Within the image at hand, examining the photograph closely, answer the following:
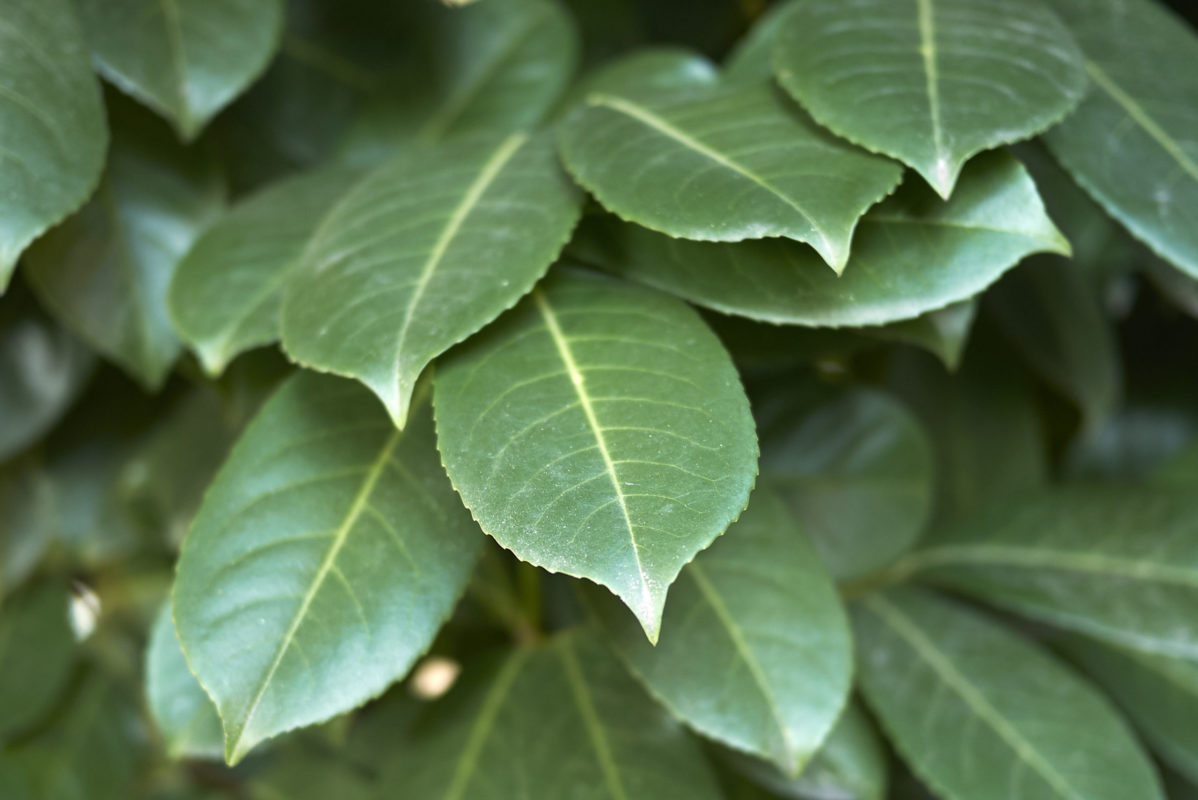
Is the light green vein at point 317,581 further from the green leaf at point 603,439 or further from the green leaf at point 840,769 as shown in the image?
the green leaf at point 840,769

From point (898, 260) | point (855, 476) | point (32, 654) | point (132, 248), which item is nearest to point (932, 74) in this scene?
point (898, 260)

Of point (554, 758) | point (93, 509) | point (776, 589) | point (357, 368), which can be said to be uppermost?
point (357, 368)

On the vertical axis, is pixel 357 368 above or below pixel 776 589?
above

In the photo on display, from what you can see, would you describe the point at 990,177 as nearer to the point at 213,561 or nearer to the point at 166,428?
the point at 213,561

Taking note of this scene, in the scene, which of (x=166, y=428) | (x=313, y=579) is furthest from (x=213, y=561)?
(x=166, y=428)

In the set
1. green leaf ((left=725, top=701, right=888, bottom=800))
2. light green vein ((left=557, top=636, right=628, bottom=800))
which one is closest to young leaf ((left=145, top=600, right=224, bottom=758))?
light green vein ((left=557, top=636, right=628, bottom=800))

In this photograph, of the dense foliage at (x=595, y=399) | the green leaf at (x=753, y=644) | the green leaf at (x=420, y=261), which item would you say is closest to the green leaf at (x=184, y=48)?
the dense foliage at (x=595, y=399)

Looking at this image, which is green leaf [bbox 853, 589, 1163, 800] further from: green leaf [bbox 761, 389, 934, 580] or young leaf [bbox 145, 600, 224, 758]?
young leaf [bbox 145, 600, 224, 758]
